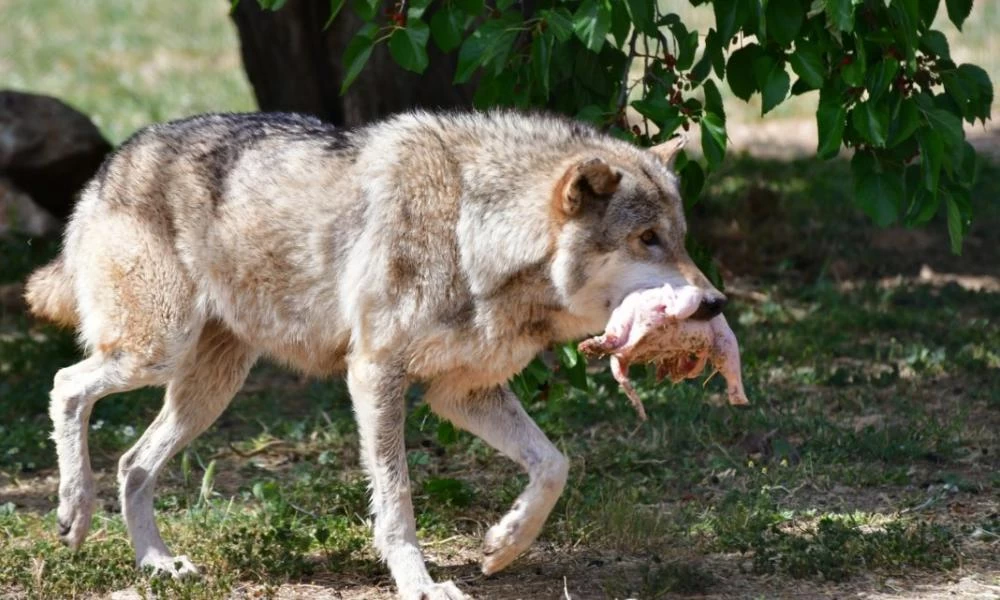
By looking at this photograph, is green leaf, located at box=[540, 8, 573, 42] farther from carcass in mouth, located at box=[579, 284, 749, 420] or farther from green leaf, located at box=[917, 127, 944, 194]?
green leaf, located at box=[917, 127, 944, 194]

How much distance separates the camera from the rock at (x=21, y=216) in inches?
374

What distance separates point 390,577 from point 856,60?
254 centimetres

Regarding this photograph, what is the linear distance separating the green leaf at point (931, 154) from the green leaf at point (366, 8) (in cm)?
205

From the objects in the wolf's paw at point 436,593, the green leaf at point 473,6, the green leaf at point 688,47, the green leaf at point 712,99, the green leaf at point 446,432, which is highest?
the green leaf at point 473,6

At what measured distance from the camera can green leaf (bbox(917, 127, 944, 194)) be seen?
5137 millimetres

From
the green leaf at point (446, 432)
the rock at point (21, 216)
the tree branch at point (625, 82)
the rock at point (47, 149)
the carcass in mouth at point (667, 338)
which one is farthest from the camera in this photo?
the rock at point (47, 149)

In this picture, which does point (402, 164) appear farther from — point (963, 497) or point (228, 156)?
point (963, 497)

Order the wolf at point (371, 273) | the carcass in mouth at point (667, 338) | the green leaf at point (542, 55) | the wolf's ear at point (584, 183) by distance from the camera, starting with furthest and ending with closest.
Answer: the green leaf at point (542, 55) < the wolf at point (371, 273) < the wolf's ear at point (584, 183) < the carcass in mouth at point (667, 338)

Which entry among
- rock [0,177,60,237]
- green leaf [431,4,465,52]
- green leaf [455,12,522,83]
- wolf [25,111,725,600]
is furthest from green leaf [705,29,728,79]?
rock [0,177,60,237]

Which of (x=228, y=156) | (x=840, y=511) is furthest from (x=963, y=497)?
(x=228, y=156)

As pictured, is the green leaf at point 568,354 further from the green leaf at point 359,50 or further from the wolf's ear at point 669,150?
the green leaf at point 359,50

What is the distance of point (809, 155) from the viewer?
1214 cm

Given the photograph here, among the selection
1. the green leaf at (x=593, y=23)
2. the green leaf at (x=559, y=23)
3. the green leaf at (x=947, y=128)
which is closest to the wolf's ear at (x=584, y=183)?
the green leaf at (x=593, y=23)

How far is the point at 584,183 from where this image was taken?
15.6ft
